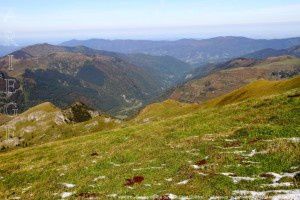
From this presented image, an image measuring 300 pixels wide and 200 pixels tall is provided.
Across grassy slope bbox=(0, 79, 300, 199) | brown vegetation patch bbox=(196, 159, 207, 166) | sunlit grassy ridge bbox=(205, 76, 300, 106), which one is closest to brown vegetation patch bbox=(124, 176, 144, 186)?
grassy slope bbox=(0, 79, 300, 199)

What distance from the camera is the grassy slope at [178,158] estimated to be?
33031 mm

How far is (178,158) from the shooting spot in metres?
40.4

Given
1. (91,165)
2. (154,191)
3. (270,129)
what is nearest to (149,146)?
(91,165)

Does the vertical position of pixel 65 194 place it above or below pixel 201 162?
below

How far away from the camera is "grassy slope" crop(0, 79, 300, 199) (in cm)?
3303

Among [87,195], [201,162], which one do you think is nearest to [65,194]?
[87,195]

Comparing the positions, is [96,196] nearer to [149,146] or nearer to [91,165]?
[91,165]

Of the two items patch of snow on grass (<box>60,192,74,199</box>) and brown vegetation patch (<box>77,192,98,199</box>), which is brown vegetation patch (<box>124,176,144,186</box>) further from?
patch of snow on grass (<box>60,192,74,199</box>)

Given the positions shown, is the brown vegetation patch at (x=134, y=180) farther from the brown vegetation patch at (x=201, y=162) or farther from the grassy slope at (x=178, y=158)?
the brown vegetation patch at (x=201, y=162)

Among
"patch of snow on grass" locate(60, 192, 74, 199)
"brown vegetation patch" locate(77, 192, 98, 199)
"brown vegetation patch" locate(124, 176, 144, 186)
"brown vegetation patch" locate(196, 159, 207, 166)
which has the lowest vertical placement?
"patch of snow on grass" locate(60, 192, 74, 199)

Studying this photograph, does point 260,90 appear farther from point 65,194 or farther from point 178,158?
point 65,194

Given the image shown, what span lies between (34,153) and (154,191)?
3725 cm

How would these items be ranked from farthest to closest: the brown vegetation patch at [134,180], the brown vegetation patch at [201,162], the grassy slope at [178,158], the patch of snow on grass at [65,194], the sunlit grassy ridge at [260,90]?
the sunlit grassy ridge at [260,90]
the brown vegetation patch at [201,162]
the patch of snow on grass at [65,194]
the brown vegetation patch at [134,180]
the grassy slope at [178,158]

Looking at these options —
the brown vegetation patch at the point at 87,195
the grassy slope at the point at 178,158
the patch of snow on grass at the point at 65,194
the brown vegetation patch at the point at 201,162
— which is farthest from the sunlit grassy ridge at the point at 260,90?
the brown vegetation patch at the point at 87,195
